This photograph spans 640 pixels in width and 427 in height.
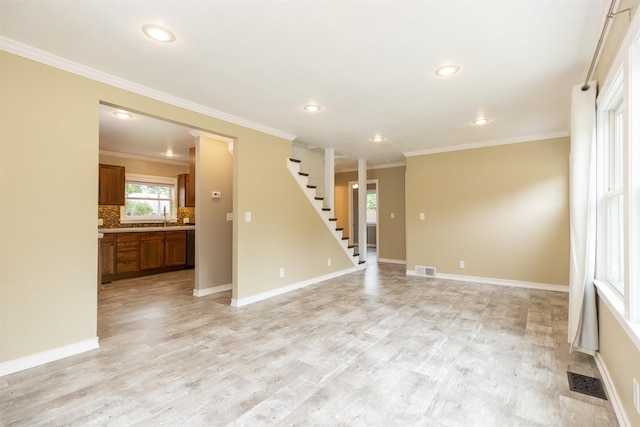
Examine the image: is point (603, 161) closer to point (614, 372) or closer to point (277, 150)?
point (614, 372)

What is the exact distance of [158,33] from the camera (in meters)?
2.10

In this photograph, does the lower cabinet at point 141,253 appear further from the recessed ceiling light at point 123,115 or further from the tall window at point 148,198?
the recessed ceiling light at point 123,115

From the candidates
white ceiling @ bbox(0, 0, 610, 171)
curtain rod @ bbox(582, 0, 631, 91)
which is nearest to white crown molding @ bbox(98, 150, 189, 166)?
white ceiling @ bbox(0, 0, 610, 171)

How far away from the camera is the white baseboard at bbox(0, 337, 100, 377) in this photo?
7.37ft

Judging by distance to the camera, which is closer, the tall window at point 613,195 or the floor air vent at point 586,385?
the floor air vent at point 586,385

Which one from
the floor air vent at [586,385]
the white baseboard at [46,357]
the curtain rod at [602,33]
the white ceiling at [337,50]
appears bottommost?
the floor air vent at [586,385]

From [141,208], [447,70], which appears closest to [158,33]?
[447,70]

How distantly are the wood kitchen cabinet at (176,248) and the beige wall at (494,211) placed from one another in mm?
4700

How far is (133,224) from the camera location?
650 cm

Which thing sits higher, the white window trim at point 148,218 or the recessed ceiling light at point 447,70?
the recessed ceiling light at point 447,70

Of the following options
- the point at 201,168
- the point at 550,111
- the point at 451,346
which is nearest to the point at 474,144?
the point at 550,111

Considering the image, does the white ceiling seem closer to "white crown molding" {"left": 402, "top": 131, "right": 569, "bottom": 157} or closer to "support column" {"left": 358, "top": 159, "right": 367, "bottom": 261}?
"white crown molding" {"left": 402, "top": 131, "right": 569, "bottom": 157}

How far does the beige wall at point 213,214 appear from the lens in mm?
4590

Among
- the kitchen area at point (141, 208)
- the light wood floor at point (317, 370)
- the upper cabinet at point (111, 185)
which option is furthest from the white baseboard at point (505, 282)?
the upper cabinet at point (111, 185)
